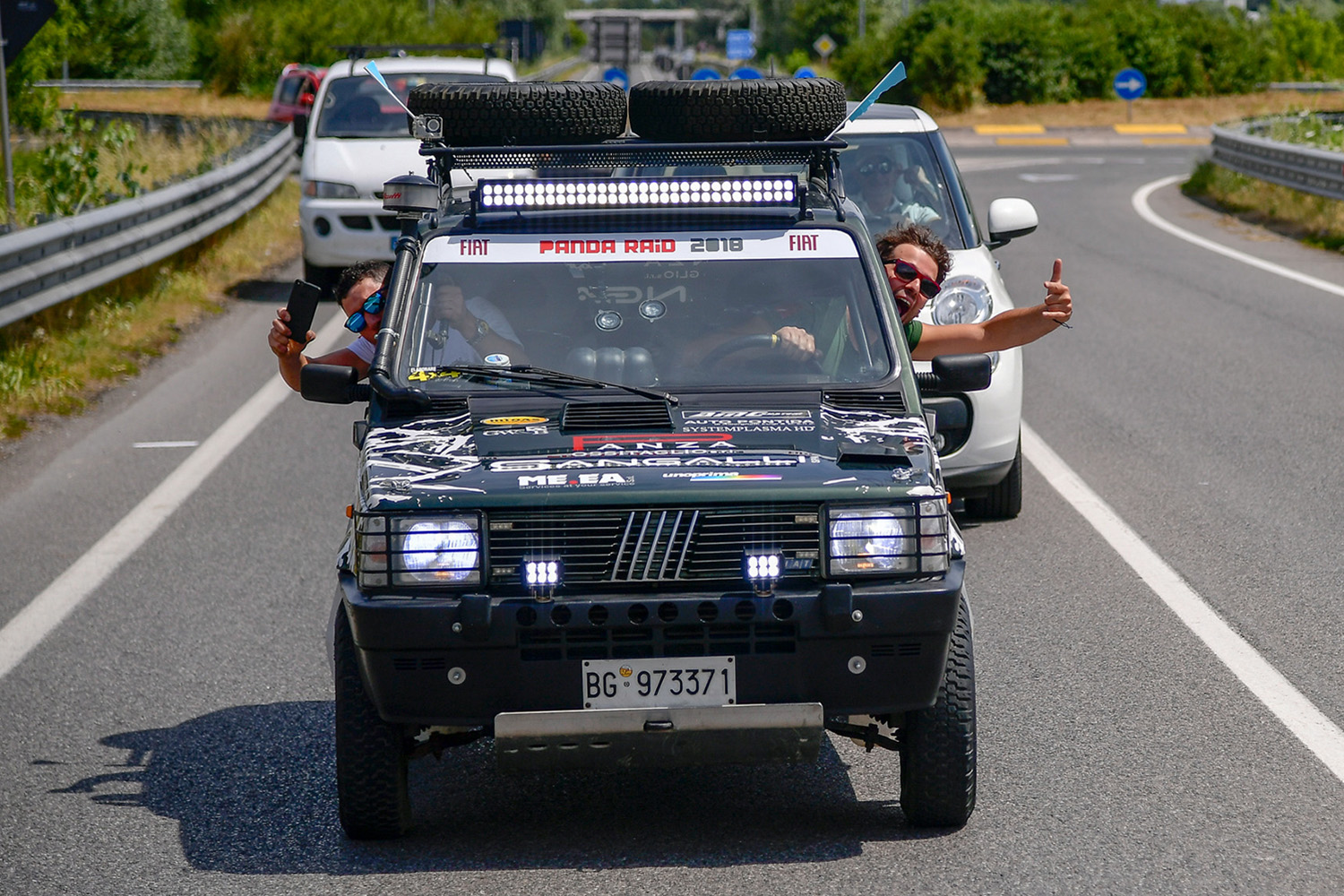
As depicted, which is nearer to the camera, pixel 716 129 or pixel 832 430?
pixel 832 430

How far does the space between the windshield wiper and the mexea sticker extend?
0.62 ft

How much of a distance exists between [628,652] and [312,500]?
4.84 m

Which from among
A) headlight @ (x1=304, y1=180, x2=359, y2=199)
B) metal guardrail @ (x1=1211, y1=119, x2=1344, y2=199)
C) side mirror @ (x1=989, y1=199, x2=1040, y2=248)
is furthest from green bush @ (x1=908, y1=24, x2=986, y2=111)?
side mirror @ (x1=989, y1=199, x2=1040, y2=248)

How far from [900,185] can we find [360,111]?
28.6 feet

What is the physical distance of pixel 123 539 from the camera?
8.31m

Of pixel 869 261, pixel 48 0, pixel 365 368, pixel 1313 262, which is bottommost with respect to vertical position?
pixel 1313 262

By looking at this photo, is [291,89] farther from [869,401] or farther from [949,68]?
[869,401]

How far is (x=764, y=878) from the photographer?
15.0ft

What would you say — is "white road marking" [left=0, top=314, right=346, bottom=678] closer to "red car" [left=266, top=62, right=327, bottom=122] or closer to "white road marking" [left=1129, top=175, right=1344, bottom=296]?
"white road marking" [left=1129, top=175, right=1344, bottom=296]

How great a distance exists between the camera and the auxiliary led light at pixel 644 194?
5.55 metres

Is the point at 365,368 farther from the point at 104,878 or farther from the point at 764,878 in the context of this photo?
the point at 764,878

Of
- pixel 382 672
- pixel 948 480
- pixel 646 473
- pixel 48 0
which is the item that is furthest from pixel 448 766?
pixel 48 0

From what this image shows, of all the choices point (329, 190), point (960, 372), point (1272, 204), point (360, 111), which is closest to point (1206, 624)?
point (960, 372)

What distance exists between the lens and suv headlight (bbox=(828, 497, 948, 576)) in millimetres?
4473
